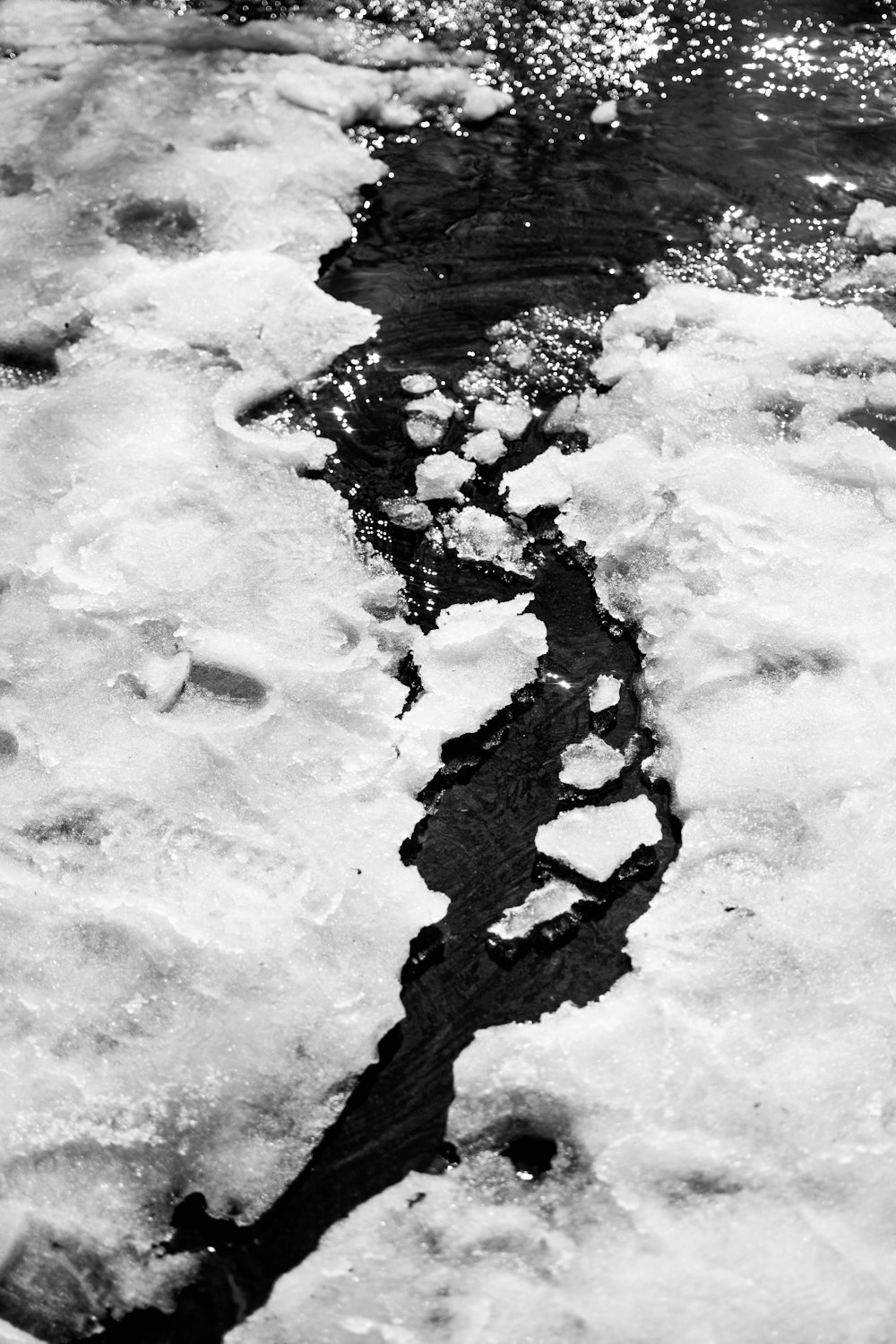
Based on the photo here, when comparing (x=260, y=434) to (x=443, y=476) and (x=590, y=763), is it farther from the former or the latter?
(x=590, y=763)

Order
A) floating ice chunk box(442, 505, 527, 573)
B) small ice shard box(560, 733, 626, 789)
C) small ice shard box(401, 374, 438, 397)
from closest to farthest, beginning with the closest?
small ice shard box(560, 733, 626, 789), floating ice chunk box(442, 505, 527, 573), small ice shard box(401, 374, 438, 397)

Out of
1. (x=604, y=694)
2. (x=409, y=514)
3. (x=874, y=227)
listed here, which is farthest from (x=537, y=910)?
(x=874, y=227)

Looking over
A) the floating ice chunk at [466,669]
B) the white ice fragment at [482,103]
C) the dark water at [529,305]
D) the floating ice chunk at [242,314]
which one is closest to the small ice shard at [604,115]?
the dark water at [529,305]

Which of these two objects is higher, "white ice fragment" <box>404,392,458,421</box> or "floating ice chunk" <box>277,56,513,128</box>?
"floating ice chunk" <box>277,56,513,128</box>

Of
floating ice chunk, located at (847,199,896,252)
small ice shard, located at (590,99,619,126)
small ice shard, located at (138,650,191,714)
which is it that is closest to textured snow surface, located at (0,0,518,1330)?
small ice shard, located at (138,650,191,714)

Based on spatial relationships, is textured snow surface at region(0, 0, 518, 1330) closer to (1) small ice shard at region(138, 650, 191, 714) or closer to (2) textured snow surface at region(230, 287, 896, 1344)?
(1) small ice shard at region(138, 650, 191, 714)

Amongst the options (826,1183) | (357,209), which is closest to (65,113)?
(357,209)

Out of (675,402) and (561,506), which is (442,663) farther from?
(675,402)
